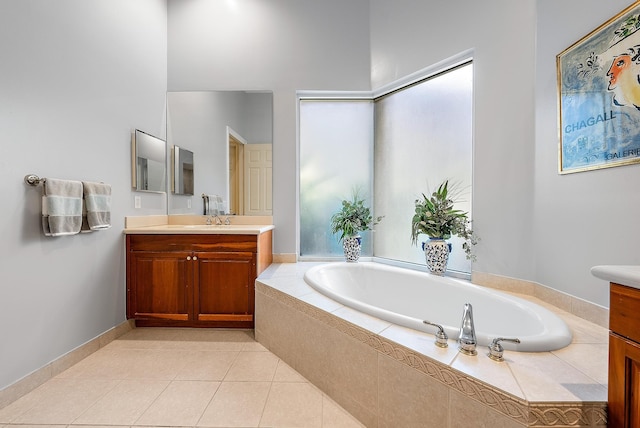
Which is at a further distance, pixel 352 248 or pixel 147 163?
pixel 352 248

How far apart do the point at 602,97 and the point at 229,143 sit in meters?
2.67

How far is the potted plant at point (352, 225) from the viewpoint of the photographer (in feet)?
8.66

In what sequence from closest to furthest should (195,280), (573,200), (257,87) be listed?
(573,200) < (195,280) < (257,87)

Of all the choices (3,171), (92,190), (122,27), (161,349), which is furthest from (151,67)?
(161,349)

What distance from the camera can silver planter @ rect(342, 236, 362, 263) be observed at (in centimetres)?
264

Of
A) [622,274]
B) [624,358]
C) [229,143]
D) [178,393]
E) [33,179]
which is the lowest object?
[178,393]

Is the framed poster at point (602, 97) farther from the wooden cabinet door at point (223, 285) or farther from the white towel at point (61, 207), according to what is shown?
the white towel at point (61, 207)

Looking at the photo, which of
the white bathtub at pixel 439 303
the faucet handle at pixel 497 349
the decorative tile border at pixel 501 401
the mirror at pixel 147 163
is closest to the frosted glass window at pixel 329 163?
the white bathtub at pixel 439 303

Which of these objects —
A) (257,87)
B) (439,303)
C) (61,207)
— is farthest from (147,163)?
(439,303)

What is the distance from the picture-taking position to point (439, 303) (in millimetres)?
1970

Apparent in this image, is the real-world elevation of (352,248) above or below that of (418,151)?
below

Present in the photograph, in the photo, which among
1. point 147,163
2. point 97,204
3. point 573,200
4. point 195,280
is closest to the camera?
point 573,200

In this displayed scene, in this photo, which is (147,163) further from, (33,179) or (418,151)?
(418,151)

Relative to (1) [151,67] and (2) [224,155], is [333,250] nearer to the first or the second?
(2) [224,155]
